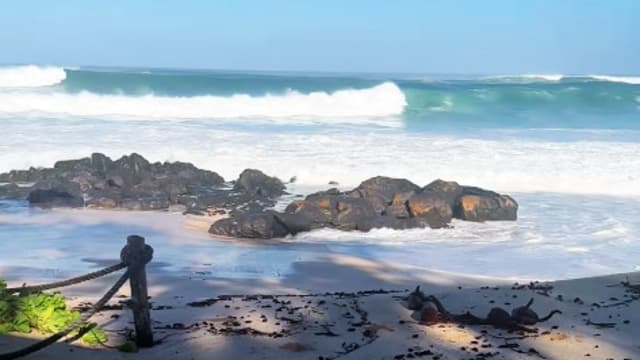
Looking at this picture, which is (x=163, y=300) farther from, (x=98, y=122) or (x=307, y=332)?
(x=98, y=122)

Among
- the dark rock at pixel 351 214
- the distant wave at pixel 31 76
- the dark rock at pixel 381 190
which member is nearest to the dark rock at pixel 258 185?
the dark rock at pixel 381 190

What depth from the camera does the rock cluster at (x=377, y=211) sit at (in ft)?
39.1

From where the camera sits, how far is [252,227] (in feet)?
38.6

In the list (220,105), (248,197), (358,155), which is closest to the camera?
(248,197)

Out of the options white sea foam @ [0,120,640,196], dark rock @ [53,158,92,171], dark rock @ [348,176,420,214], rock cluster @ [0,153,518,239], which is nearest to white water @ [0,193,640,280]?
rock cluster @ [0,153,518,239]

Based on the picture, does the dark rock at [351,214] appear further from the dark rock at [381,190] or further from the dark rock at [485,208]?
the dark rock at [485,208]

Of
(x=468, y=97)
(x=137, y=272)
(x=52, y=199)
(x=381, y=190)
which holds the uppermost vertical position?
(x=468, y=97)

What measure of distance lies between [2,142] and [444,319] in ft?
58.4

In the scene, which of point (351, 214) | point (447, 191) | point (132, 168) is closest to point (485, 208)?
point (447, 191)

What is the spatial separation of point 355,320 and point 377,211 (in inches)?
249

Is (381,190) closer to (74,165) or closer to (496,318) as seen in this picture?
(74,165)

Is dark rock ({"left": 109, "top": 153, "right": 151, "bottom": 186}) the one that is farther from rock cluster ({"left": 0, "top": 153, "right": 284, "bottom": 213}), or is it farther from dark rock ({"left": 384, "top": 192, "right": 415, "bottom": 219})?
dark rock ({"left": 384, "top": 192, "right": 415, "bottom": 219})

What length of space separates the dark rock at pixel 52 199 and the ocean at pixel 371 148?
321 mm

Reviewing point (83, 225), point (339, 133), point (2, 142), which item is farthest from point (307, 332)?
point (339, 133)
